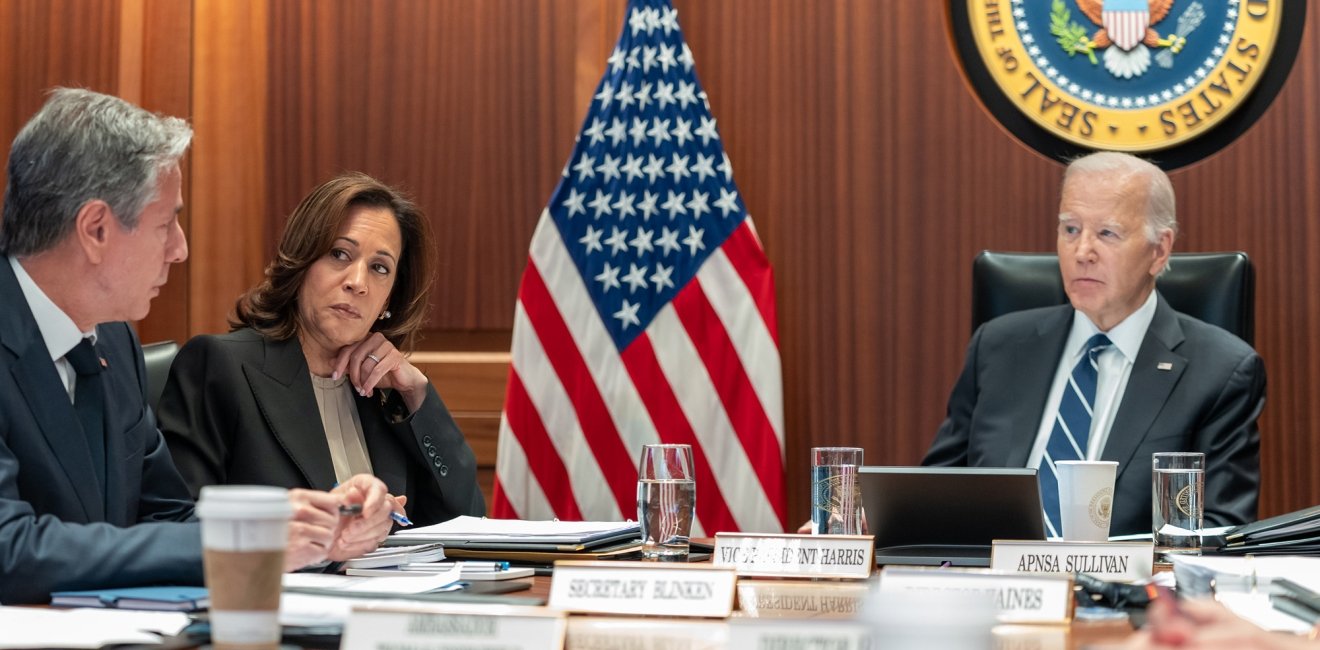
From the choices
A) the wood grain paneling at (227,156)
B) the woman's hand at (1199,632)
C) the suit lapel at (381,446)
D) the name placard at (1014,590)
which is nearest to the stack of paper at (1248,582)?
the name placard at (1014,590)

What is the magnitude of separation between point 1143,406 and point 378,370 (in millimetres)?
1554

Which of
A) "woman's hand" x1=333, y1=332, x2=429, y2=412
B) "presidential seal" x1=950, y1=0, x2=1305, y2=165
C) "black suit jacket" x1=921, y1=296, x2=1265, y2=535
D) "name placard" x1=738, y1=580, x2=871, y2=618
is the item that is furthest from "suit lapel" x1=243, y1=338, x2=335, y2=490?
"presidential seal" x1=950, y1=0, x2=1305, y2=165

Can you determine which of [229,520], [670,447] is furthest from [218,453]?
[229,520]

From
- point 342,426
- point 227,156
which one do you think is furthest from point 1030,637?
point 227,156

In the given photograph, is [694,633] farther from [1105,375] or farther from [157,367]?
[1105,375]

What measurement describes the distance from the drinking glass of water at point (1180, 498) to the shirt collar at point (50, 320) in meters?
1.54

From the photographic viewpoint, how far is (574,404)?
3.95m

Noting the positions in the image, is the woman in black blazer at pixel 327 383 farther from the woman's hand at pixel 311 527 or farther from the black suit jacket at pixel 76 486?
the woman's hand at pixel 311 527

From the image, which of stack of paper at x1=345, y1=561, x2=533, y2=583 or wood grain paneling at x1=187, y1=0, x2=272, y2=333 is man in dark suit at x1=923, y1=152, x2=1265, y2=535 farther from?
wood grain paneling at x1=187, y1=0, x2=272, y2=333

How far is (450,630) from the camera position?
1130 millimetres

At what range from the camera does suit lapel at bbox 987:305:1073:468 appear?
3.04 metres

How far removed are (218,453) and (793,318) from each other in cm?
206

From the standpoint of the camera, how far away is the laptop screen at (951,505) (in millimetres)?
1924

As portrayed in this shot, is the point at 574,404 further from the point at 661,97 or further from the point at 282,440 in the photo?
the point at 282,440
